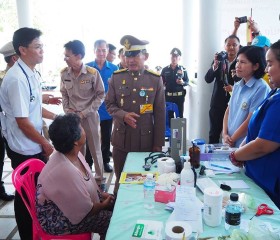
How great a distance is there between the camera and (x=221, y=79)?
3.20 meters

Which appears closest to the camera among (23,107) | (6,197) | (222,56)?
(23,107)

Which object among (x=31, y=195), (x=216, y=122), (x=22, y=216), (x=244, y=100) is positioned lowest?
(x=22, y=216)

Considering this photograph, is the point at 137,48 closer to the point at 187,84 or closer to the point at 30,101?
the point at 30,101

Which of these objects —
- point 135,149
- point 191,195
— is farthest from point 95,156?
point 191,195

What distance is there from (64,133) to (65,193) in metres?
0.31

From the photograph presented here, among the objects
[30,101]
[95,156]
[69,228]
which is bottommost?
[95,156]

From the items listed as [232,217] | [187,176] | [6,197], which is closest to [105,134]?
[6,197]

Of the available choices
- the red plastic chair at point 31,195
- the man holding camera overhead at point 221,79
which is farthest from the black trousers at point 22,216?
the man holding camera overhead at point 221,79

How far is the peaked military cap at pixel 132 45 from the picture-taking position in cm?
204

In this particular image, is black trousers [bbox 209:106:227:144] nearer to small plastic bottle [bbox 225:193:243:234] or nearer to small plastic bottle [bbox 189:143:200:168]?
small plastic bottle [bbox 189:143:200:168]

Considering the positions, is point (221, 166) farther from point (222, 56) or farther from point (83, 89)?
point (222, 56)

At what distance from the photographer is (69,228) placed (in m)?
1.44

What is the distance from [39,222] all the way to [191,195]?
842 mm

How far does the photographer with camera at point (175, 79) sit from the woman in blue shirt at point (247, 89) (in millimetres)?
2261
